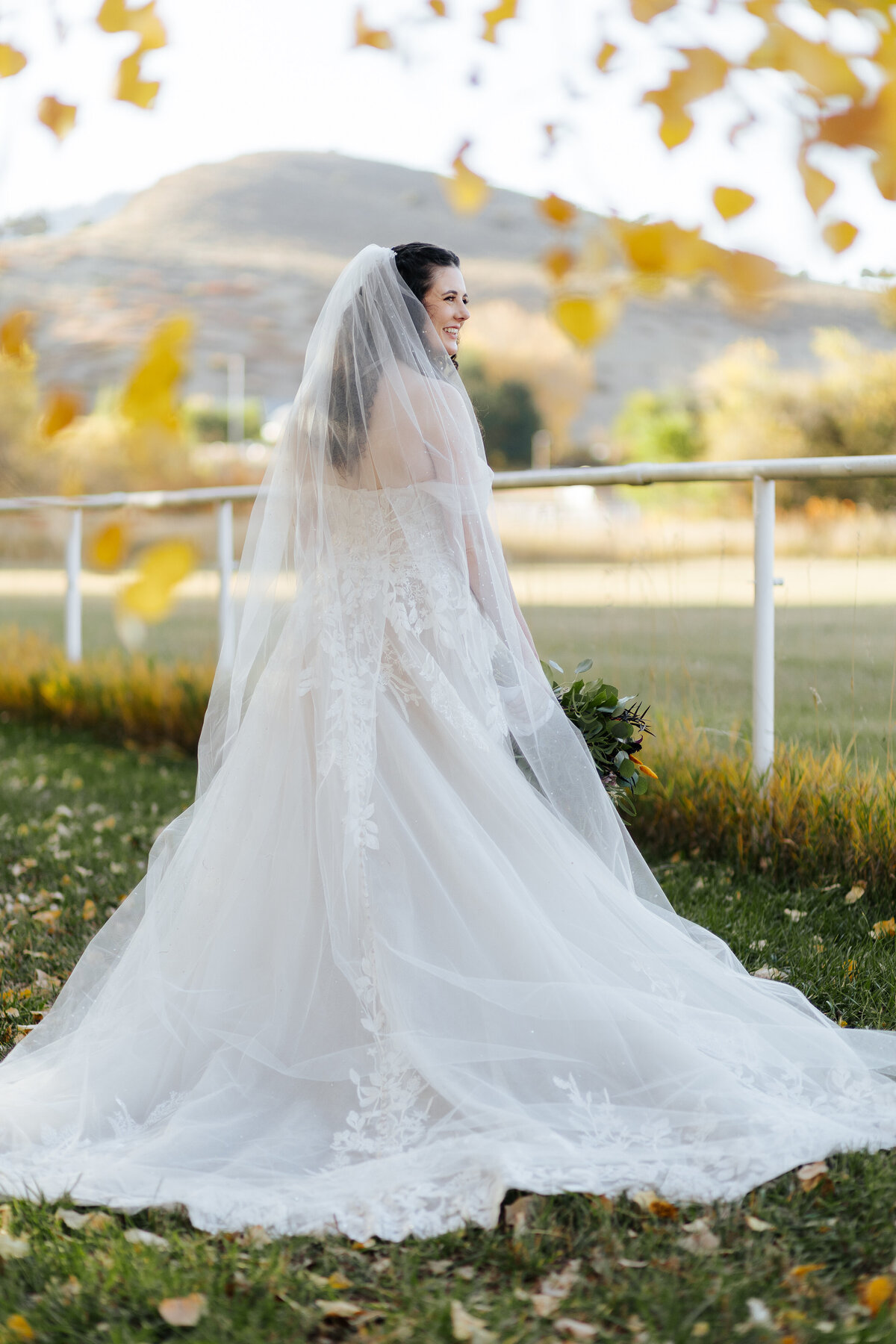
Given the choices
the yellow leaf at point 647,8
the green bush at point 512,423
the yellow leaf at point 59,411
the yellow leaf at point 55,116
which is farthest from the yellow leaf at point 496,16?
the green bush at point 512,423

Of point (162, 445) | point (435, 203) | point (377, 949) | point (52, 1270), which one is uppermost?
point (435, 203)

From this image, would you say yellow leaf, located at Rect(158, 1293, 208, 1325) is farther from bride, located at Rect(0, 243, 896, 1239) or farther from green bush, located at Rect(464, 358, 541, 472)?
green bush, located at Rect(464, 358, 541, 472)

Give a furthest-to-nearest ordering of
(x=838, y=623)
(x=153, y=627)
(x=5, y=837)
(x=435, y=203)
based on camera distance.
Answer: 1. (x=435, y=203)
2. (x=153, y=627)
3. (x=5, y=837)
4. (x=838, y=623)

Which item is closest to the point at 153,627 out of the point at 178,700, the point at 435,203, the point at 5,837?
the point at 178,700

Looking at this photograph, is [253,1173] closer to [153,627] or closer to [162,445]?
[162,445]

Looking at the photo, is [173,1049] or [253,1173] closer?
[253,1173]

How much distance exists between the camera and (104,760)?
6789mm

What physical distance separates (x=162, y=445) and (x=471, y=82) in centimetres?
115

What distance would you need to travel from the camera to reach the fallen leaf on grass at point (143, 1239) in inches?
82.7

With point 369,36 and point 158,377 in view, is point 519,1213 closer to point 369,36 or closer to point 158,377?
point 158,377

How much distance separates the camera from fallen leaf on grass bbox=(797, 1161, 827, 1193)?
7.23ft

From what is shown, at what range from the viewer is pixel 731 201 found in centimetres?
200

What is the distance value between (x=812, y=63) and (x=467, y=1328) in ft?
6.72

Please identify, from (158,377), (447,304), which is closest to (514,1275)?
(158,377)
